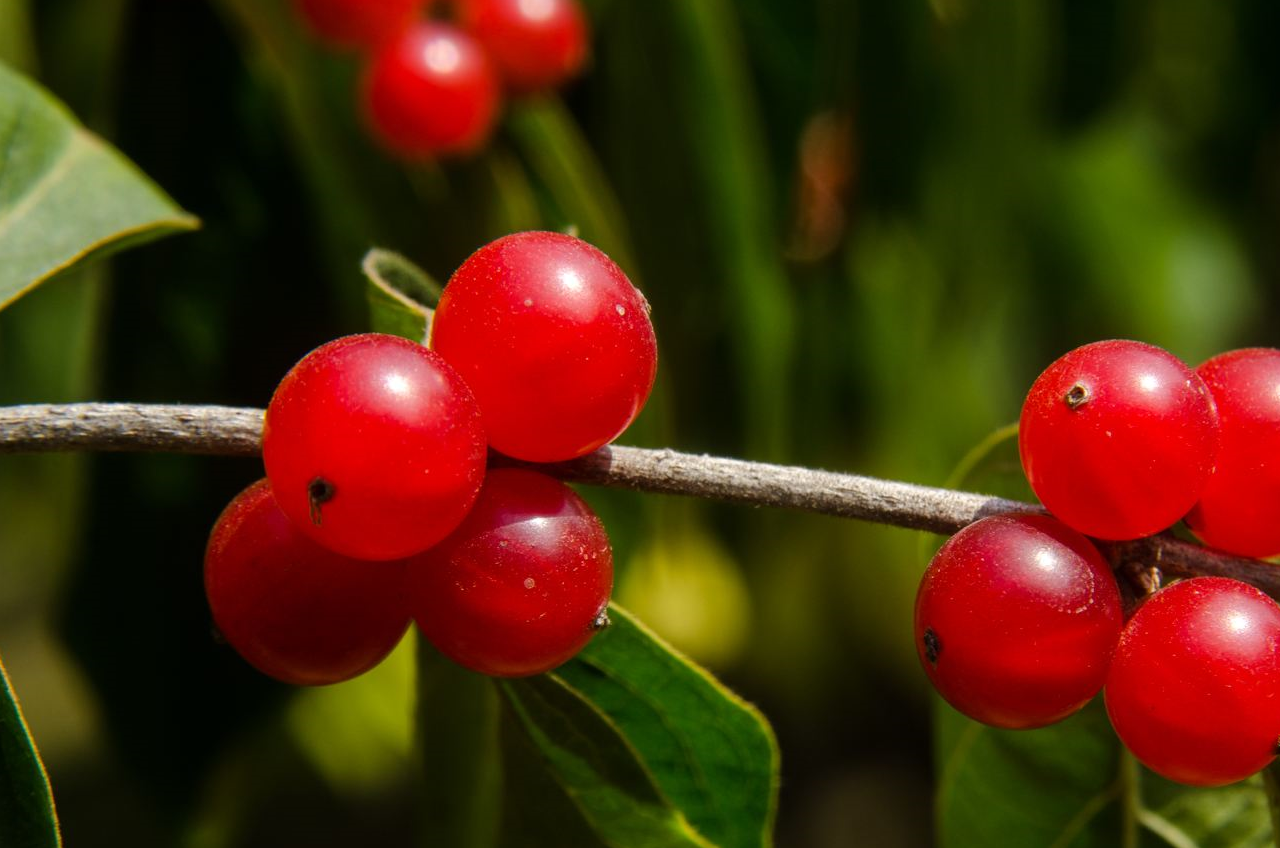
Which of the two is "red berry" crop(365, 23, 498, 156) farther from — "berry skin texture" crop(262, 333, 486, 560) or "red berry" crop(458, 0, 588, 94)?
"berry skin texture" crop(262, 333, 486, 560)

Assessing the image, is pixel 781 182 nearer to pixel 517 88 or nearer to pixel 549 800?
pixel 517 88

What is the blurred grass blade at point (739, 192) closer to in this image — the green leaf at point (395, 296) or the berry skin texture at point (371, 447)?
the green leaf at point (395, 296)

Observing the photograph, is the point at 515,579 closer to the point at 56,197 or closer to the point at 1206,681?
the point at 1206,681

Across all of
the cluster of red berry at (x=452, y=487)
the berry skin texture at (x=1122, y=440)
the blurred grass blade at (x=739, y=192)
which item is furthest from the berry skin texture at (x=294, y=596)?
the blurred grass blade at (x=739, y=192)

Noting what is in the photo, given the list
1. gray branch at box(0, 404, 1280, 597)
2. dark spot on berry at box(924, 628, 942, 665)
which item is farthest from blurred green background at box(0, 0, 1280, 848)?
dark spot on berry at box(924, 628, 942, 665)

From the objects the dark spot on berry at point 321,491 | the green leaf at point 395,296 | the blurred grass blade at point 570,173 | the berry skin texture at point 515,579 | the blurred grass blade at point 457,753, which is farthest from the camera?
the blurred grass blade at point 570,173

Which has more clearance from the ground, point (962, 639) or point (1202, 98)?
point (962, 639)

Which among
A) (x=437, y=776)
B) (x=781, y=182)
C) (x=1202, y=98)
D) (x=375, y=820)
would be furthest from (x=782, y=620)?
(x=375, y=820)
